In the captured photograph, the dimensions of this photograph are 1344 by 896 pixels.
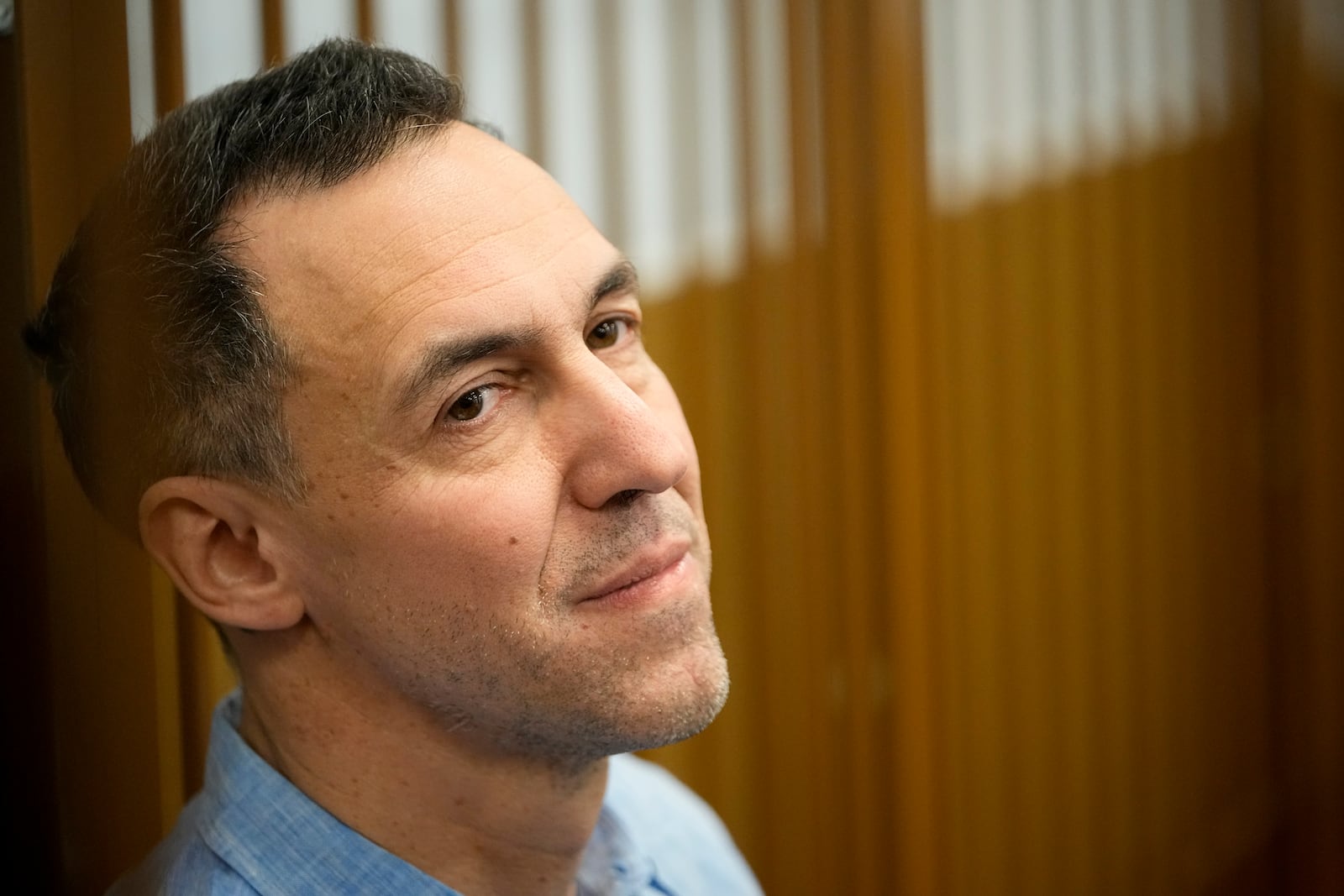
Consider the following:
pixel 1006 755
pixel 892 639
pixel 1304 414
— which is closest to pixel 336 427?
pixel 892 639

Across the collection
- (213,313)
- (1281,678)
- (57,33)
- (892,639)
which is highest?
(57,33)

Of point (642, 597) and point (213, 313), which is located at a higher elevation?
point (213, 313)

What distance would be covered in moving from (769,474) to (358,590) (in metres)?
0.88

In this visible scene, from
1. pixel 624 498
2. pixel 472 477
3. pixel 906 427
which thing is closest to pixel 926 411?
pixel 906 427

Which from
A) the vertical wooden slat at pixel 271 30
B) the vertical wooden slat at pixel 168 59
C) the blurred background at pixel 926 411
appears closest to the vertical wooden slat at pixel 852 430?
the blurred background at pixel 926 411

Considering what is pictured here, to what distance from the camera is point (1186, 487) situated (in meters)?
2.56

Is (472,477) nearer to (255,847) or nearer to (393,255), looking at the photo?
(393,255)

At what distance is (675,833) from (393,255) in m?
0.87

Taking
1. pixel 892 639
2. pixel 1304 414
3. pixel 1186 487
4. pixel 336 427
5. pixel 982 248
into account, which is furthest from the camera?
pixel 1304 414

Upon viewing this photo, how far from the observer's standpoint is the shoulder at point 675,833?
141cm

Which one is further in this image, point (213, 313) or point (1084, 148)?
point (1084, 148)

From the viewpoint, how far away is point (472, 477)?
1.02 meters

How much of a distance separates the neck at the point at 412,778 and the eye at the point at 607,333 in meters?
0.43

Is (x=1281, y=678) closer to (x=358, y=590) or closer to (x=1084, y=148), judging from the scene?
(x=1084, y=148)
